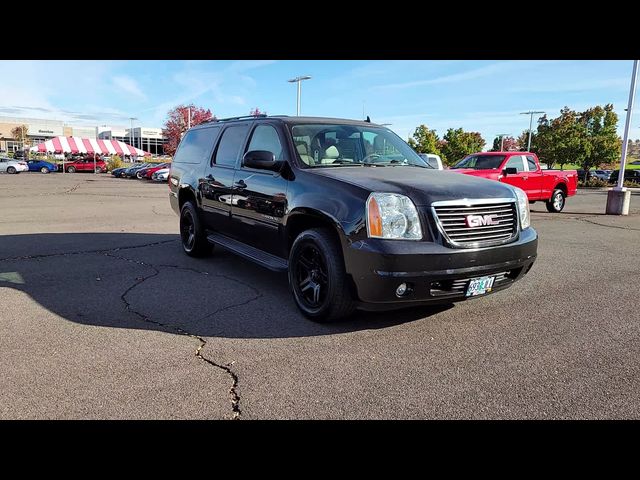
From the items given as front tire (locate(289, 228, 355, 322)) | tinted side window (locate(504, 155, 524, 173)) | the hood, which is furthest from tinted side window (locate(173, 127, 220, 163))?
tinted side window (locate(504, 155, 524, 173))

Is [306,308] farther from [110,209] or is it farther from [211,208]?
[110,209]

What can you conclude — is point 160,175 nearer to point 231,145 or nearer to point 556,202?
point 556,202

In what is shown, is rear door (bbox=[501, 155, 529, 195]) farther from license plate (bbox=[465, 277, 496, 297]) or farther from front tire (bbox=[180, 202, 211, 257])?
license plate (bbox=[465, 277, 496, 297])

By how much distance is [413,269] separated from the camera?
3.59 meters

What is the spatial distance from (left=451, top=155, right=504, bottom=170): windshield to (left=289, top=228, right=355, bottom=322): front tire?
1069cm

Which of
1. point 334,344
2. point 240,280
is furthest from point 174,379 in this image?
point 240,280

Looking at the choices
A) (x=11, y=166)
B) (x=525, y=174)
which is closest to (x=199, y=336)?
(x=525, y=174)

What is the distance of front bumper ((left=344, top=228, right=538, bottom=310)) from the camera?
3.59m

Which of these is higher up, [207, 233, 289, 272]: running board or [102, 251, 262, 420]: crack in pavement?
[207, 233, 289, 272]: running board

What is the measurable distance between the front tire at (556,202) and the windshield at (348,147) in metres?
11.4

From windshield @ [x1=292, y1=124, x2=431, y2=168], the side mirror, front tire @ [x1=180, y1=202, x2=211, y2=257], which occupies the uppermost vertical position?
windshield @ [x1=292, y1=124, x2=431, y2=168]

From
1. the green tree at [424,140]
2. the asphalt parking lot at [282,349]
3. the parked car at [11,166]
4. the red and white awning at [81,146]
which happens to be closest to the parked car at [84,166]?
the red and white awning at [81,146]

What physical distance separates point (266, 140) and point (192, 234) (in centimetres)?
231
